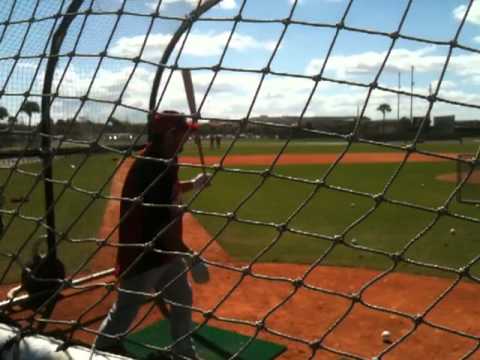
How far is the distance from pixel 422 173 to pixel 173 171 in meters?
17.4

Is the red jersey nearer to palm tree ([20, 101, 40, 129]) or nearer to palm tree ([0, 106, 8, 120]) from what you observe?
palm tree ([20, 101, 40, 129])

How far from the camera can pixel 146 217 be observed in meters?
3.65

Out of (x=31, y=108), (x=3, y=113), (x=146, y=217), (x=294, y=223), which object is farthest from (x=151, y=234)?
(x=294, y=223)

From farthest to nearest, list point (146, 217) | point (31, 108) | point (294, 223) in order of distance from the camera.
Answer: point (294, 223) → point (31, 108) → point (146, 217)

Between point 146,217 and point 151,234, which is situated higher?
point 146,217

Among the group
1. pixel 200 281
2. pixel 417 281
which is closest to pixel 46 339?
pixel 200 281

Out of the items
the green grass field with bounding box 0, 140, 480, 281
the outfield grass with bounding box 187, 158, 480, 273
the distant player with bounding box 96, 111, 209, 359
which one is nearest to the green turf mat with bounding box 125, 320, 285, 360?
the distant player with bounding box 96, 111, 209, 359

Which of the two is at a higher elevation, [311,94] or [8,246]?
[311,94]

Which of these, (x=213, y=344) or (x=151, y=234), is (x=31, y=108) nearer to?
(x=151, y=234)

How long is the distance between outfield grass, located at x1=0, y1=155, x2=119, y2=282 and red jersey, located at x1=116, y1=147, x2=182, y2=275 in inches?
74.4

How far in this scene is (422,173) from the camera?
19766 mm

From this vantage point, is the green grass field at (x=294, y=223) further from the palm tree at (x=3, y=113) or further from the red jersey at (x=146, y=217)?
the red jersey at (x=146, y=217)

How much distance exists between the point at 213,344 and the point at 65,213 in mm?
5847

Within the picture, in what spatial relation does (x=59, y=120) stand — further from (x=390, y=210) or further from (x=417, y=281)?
(x=390, y=210)
